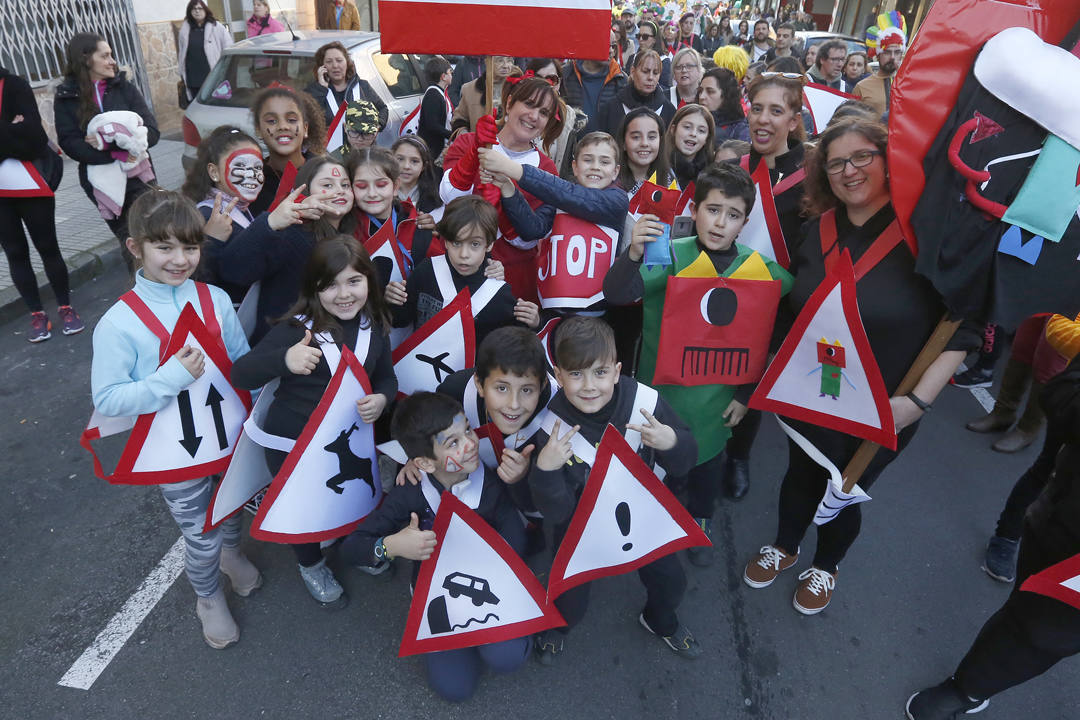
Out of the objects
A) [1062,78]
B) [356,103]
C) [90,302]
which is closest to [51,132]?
[90,302]

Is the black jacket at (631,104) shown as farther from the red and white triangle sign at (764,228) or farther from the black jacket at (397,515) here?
the black jacket at (397,515)

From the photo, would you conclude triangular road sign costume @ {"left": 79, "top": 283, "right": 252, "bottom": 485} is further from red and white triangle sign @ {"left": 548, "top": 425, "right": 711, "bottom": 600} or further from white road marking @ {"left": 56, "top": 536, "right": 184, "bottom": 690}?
red and white triangle sign @ {"left": 548, "top": 425, "right": 711, "bottom": 600}

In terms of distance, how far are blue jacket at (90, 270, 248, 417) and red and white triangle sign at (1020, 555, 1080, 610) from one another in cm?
251

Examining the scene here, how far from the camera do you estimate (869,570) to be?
293 cm

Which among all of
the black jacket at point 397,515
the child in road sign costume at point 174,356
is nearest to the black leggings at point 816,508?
the black jacket at point 397,515

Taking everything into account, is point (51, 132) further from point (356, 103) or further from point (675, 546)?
point (675, 546)

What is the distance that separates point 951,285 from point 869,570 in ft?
5.37

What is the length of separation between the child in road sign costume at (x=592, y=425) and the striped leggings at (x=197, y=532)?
116 centimetres

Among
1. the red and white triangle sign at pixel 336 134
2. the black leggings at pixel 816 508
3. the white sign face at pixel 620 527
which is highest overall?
the red and white triangle sign at pixel 336 134

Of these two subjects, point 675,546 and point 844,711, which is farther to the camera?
point 844,711

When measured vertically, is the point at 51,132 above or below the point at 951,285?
below

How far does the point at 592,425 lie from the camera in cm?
214

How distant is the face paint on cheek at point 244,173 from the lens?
8.98ft

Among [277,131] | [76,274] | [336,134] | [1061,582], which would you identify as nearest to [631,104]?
[336,134]
